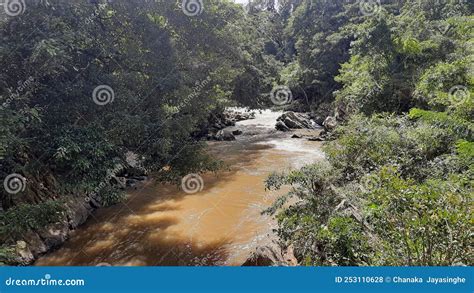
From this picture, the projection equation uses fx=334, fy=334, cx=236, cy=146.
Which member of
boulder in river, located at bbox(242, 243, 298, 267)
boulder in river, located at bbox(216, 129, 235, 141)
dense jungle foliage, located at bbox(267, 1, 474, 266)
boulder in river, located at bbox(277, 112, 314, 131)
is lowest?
boulder in river, located at bbox(242, 243, 298, 267)

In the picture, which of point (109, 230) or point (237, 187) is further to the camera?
point (237, 187)

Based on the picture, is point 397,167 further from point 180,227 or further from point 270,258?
point 180,227

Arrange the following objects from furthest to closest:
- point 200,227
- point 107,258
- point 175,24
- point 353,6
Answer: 1. point 353,6
2. point 175,24
3. point 200,227
4. point 107,258

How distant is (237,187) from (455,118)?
23.8ft

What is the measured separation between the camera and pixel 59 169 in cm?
677

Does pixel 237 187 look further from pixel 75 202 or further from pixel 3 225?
pixel 3 225

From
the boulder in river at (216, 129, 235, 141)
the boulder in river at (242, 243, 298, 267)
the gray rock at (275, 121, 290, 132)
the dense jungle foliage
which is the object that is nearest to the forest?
the dense jungle foliage

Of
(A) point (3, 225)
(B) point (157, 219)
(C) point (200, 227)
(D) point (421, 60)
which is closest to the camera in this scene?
(A) point (3, 225)

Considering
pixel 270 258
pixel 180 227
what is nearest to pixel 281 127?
pixel 180 227

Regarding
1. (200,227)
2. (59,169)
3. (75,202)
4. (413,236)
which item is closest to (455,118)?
(413,236)

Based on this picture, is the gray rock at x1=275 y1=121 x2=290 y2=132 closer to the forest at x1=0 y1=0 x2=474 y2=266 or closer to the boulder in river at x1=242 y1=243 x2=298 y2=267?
the forest at x1=0 y1=0 x2=474 y2=266

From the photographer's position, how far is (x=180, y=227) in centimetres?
933

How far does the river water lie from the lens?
25.4 ft

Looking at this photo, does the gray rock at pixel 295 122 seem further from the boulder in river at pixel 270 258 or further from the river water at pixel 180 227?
the boulder in river at pixel 270 258
